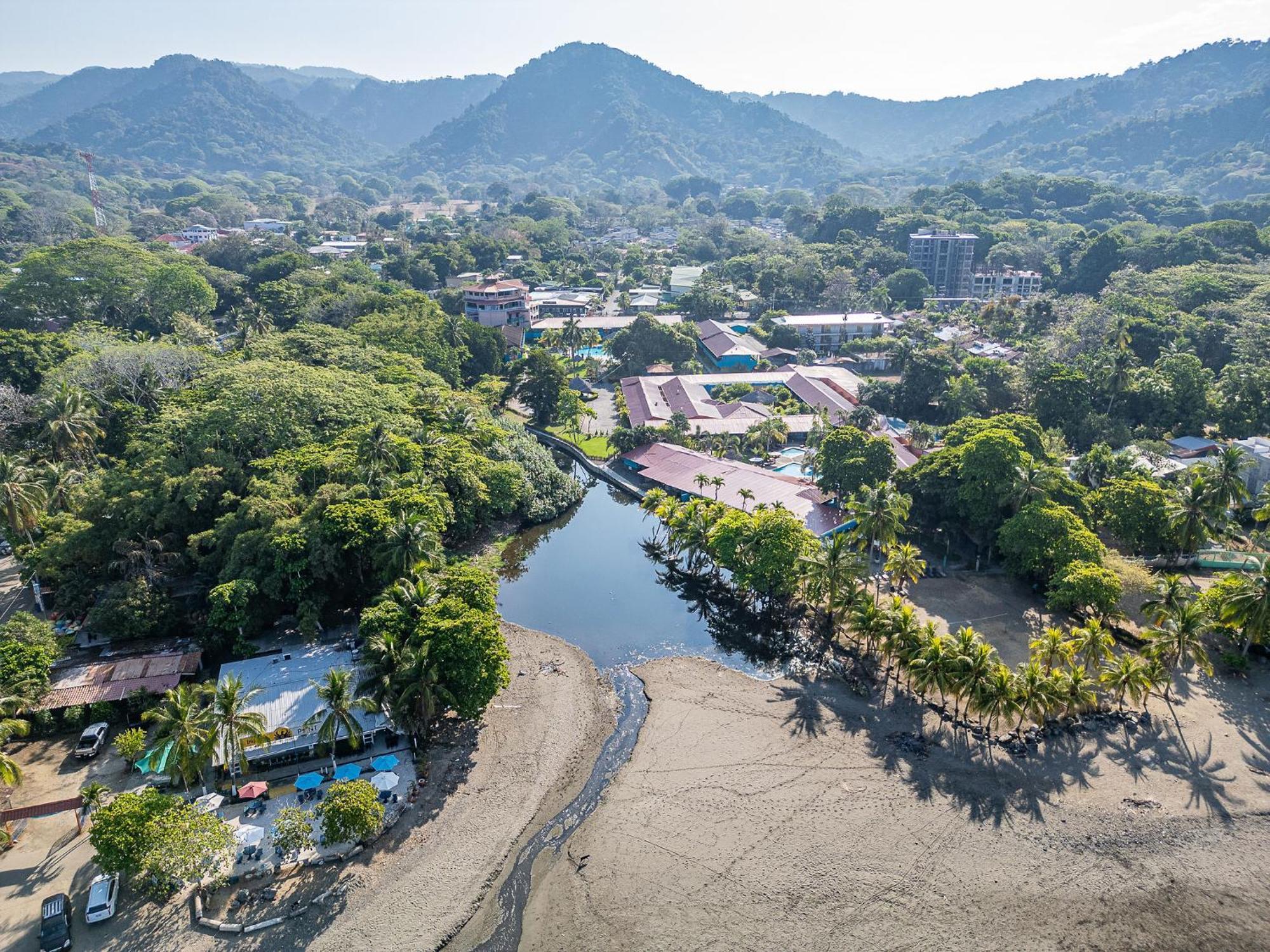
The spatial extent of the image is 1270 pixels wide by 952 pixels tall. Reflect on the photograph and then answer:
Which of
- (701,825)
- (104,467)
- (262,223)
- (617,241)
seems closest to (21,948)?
(701,825)

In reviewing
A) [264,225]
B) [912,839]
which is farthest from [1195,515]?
[264,225]

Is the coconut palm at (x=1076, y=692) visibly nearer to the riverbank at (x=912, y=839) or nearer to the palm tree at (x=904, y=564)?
the riverbank at (x=912, y=839)

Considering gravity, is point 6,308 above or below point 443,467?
above

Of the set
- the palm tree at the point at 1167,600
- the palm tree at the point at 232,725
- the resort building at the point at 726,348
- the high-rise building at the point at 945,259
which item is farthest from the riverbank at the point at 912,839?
the high-rise building at the point at 945,259

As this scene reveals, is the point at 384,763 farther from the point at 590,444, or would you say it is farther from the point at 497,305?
the point at 497,305

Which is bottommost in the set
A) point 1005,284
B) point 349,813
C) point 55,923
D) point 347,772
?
point 347,772

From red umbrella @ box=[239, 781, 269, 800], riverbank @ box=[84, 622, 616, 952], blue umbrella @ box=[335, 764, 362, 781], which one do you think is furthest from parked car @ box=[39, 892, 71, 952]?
blue umbrella @ box=[335, 764, 362, 781]

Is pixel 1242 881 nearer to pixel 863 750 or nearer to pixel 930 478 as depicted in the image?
pixel 863 750

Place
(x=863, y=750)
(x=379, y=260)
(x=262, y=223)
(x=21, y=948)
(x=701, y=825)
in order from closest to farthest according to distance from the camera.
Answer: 1. (x=21, y=948)
2. (x=701, y=825)
3. (x=863, y=750)
4. (x=379, y=260)
5. (x=262, y=223)
